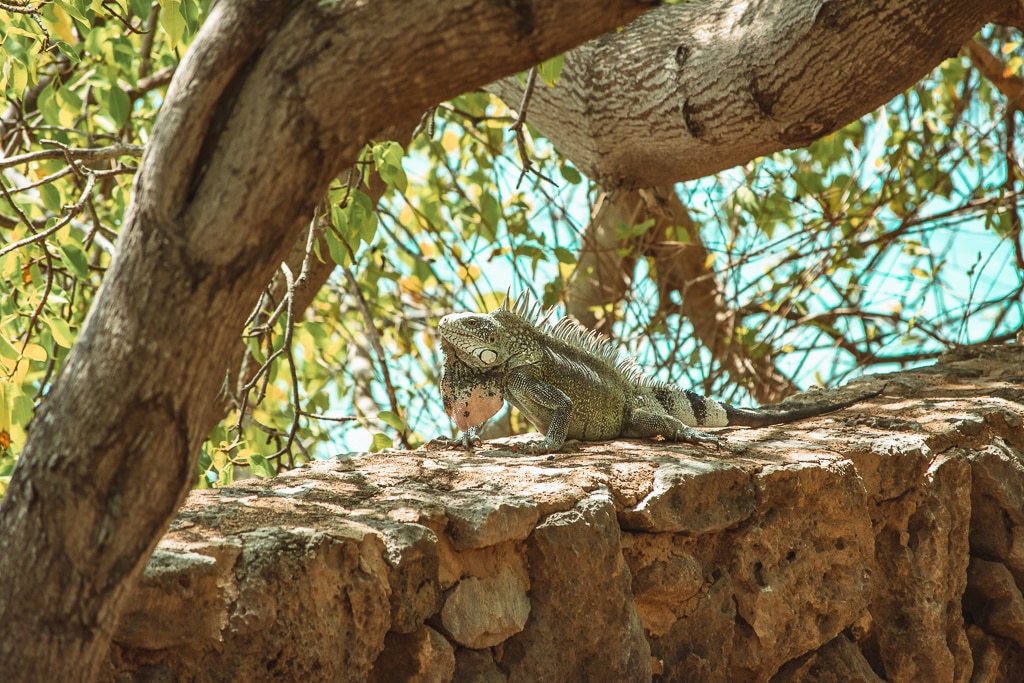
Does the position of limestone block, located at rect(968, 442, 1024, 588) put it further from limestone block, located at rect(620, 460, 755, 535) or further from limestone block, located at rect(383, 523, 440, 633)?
limestone block, located at rect(383, 523, 440, 633)

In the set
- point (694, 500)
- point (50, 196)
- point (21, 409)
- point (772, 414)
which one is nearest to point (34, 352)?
point (21, 409)

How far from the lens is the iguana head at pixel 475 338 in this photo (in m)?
4.23

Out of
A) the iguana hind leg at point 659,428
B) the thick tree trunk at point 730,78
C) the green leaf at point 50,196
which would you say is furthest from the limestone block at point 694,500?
the green leaf at point 50,196

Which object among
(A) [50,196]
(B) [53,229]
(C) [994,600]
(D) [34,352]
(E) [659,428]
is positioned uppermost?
(A) [50,196]

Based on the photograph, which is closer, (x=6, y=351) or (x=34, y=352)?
(x=6, y=351)

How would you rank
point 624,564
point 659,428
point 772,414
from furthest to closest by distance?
point 772,414 → point 659,428 → point 624,564

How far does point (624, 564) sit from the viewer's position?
3197 mm

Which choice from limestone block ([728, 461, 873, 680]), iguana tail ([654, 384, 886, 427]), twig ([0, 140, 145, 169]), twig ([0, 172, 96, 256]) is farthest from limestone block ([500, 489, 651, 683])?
twig ([0, 140, 145, 169])

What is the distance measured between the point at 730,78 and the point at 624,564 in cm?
204

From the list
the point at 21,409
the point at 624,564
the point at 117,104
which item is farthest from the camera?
the point at 117,104

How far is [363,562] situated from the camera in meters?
2.65

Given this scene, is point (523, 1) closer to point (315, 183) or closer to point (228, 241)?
point (315, 183)

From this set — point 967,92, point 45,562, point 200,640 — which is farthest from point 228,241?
point 967,92

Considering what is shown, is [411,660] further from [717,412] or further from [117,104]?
[117,104]
